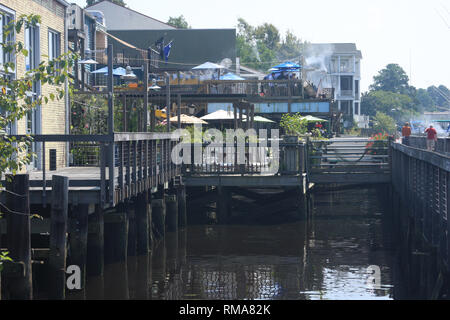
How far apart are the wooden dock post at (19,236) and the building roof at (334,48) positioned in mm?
93627

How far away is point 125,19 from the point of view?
63562mm

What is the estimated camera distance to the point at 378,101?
130 metres

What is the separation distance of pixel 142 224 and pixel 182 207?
5352 millimetres

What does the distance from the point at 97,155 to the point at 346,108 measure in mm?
79670

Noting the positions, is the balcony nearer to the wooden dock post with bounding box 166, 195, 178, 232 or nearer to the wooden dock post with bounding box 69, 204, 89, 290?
the wooden dock post with bounding box 166, 195, 178, 232

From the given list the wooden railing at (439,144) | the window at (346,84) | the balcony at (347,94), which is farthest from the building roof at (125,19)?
the wooden railing at (439,144)

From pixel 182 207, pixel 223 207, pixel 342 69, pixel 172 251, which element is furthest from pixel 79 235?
A: pixel 342 69

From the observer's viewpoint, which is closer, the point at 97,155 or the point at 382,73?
the point at 97,155

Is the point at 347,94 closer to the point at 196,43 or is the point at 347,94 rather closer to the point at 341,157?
the point at 196,43

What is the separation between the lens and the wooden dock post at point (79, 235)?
1391 cm

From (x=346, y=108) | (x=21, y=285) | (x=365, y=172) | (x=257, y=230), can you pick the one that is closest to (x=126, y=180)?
(x=21, y=285)

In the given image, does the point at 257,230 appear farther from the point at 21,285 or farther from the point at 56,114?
the point at 21,285
